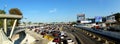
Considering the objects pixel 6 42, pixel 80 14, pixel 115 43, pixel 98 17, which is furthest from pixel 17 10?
pixel 6 42

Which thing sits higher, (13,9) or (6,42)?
(13,9)

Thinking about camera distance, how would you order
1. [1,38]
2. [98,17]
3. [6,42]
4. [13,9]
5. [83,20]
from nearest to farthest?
[6,42] → [1,38] → [98,17] → [13,9] → [83,20]

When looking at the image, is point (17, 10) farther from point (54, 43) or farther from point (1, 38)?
point (1, 38)

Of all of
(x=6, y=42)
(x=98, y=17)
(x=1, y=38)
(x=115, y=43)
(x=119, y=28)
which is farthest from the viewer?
(x=98, y=17)

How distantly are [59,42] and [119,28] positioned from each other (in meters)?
38.0

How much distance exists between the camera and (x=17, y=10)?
144 metres

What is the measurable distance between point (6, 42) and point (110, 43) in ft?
84.5

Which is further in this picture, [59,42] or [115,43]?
[59,42]

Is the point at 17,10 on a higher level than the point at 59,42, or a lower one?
higher

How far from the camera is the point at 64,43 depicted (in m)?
48.5

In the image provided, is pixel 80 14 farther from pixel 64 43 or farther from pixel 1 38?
pixel 1 38

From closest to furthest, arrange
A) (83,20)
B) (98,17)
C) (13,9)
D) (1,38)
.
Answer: (1,38) < (98,17) < (13,9) < (83,20)

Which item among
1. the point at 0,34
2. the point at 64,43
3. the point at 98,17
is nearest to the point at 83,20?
the point at 98,17

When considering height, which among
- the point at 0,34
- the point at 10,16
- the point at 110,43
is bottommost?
the point at 110,43
